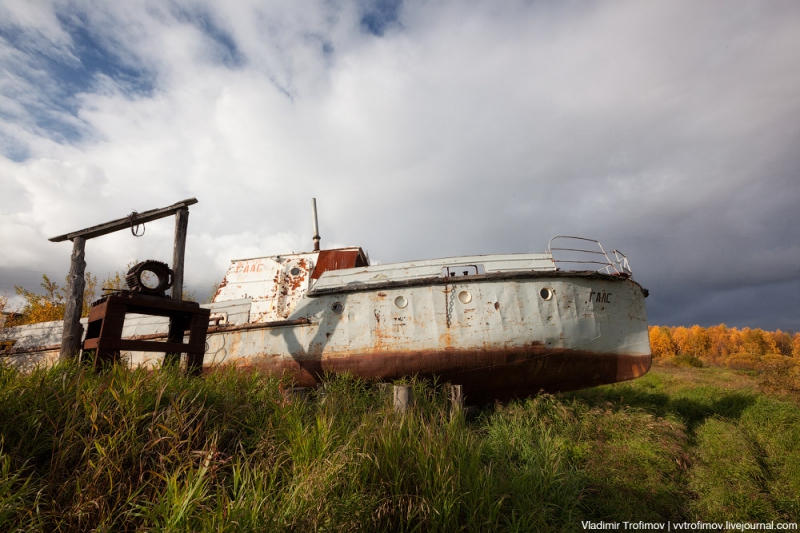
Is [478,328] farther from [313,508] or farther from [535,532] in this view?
[313,508]

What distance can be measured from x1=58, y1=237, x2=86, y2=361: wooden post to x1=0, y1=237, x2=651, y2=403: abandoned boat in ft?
4.04

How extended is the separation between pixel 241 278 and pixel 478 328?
20.0 feet

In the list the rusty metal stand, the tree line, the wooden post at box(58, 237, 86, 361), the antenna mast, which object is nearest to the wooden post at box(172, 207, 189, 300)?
the rusty metal stand

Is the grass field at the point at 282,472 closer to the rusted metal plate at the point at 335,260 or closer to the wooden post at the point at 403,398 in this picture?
the wooden post at the point at 403,398

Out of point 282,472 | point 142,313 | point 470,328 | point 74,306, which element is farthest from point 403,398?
point 74,306

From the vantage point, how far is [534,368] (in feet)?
24.3

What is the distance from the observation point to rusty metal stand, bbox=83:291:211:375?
19.2ft

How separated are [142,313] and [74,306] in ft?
4.81

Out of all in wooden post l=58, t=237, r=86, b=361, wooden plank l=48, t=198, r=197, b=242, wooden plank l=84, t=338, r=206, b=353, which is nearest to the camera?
wooden plank l=84, t=338, r=206, b=353

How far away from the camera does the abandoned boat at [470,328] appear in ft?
24.2

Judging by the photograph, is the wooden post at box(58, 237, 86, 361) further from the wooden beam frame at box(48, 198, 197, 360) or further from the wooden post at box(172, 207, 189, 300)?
the wooden post at box(172, 207, 189, 300)

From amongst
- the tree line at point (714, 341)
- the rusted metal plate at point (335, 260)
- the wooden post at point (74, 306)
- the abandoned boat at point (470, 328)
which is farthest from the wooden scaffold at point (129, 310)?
the tree line at point (714, 341)

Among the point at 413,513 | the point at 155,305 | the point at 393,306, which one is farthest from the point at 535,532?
the point at 155,305

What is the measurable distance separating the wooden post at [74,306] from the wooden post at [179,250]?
147 centimetres
